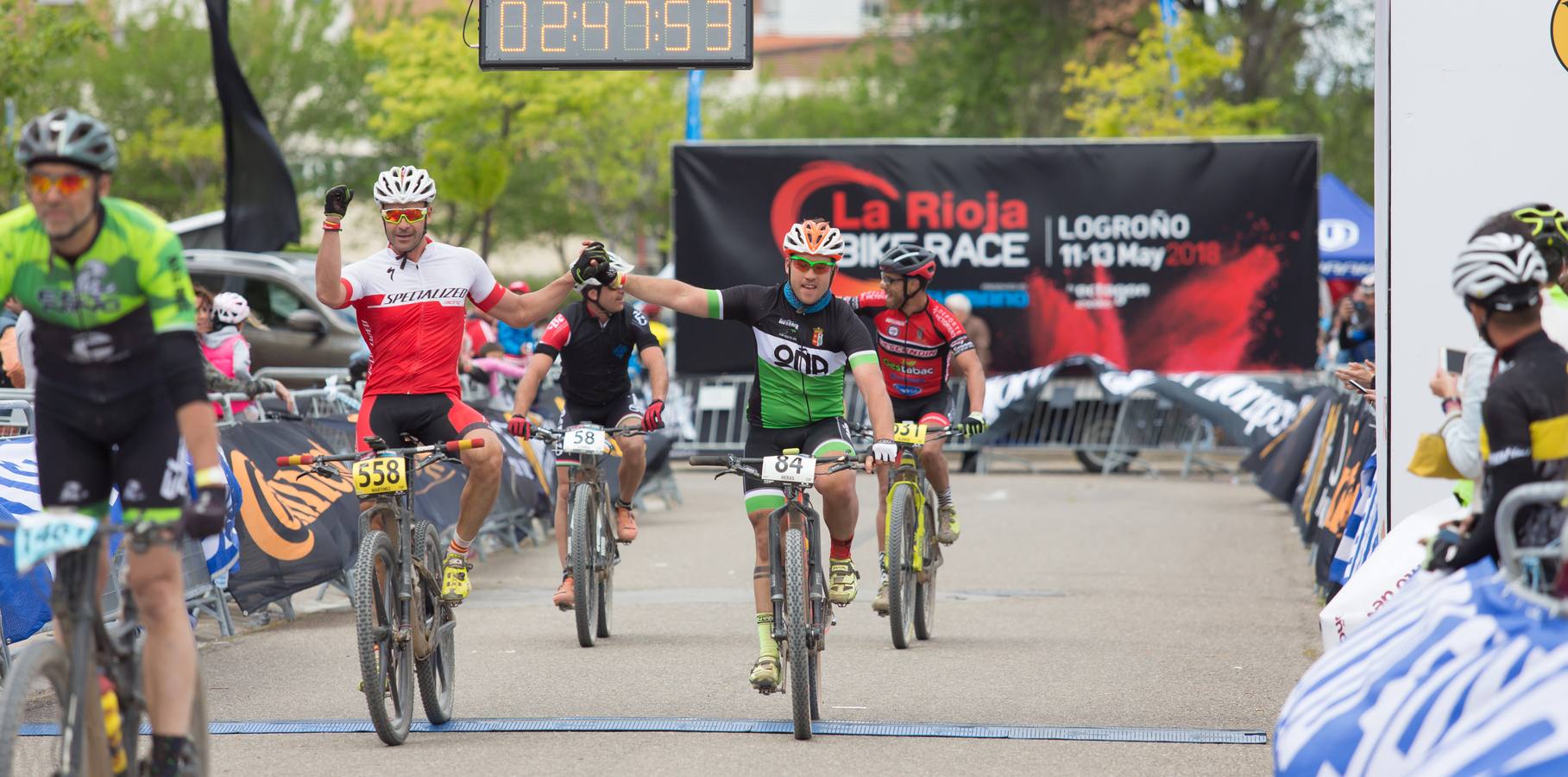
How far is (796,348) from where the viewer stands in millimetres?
8484

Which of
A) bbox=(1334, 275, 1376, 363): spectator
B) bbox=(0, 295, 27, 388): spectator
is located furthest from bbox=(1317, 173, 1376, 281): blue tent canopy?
bbox=(0, 295, 27, 388): spectator

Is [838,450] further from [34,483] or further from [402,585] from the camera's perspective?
[34,483]

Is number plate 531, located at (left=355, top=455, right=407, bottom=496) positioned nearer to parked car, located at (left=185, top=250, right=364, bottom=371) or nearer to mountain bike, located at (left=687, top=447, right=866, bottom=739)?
mountain bike, located at (left=687, top=447, right=866, bottom=739)

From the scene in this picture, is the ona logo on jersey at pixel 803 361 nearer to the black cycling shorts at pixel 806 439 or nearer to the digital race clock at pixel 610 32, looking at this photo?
the black cycling shorts at pixel 806 439

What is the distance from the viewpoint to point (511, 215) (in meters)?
59.4

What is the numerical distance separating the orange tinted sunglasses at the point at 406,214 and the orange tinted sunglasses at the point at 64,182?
127 inches

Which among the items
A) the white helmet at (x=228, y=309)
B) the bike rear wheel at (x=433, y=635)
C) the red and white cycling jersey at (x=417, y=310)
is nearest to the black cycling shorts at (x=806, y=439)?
the red and white cycling jersey at (x=417, y=310)

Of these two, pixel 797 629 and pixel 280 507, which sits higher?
pixel 280 507

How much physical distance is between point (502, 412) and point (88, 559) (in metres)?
9.65

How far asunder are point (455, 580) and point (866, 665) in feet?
6.94

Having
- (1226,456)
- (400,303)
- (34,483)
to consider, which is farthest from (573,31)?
(1226,456)

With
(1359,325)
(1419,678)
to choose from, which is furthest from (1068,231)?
(1419,678)

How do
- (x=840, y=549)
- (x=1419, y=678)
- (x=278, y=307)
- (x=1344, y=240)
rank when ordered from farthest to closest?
1. (x=1344, y=240)
2. (x=278, y=307)
3. (x=840, y=549)
4. (x=1419, y=678)

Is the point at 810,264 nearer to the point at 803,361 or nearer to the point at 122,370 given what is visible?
the point at 803,361
